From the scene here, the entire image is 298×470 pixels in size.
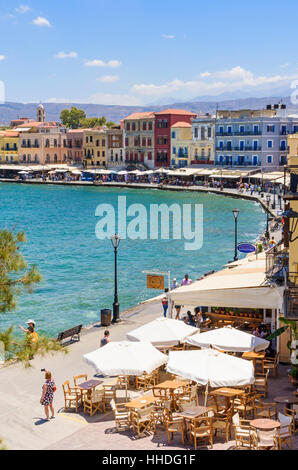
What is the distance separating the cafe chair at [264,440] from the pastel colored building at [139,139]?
89.2 metres

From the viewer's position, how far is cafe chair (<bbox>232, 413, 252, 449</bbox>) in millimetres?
11195

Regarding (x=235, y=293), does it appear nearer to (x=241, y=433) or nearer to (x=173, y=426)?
(x=173, y=426)

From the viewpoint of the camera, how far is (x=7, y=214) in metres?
75.6

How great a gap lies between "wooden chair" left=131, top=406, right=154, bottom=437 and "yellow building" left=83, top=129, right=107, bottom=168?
9630 centimetres

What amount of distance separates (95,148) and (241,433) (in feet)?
327

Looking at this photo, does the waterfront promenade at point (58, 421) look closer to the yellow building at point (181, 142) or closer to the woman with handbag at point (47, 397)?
the woman with handbag at point (47, 397)

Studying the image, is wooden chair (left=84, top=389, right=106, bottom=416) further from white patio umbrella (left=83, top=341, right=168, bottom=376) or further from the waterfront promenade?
white patio umbrella (left=83, top=341, right=168, bottom=376)

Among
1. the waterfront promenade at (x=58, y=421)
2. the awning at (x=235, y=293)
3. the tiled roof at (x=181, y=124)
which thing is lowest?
the waterfront promenade at (x=58, y=421)

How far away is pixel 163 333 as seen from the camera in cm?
1605

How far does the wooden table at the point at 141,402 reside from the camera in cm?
1262

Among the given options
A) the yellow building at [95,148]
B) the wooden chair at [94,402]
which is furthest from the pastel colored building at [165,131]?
the wooden chair at [94,402]

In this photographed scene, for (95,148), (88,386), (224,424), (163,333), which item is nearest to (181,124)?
(95,148)
